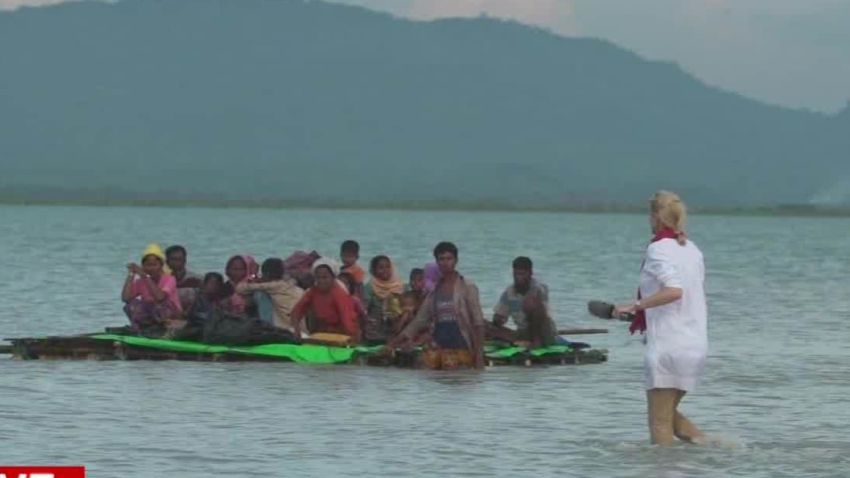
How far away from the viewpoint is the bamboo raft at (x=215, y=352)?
21062 mm

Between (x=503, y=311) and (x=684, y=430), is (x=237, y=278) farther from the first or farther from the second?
(x=684, y=430)

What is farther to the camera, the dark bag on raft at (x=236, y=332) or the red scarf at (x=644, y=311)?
the dark bag on raft at (x=236, y=332)

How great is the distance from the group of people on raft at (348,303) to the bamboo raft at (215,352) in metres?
0.15

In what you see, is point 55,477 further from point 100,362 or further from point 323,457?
point 100,362

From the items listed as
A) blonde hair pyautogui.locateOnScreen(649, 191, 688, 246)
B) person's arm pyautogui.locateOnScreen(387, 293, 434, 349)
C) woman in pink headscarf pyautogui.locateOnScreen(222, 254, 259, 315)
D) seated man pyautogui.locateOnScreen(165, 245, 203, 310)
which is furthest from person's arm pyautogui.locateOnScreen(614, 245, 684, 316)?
seated man pyautogui.locateOnScreen(165, 245, 203, 310)

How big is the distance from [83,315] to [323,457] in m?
18.0

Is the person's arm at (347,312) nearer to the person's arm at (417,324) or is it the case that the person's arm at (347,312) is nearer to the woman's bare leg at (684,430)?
the person's arm at (417,324)

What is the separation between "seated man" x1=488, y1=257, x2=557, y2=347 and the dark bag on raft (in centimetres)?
198

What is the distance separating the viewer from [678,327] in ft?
44.2

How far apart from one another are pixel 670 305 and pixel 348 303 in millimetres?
7940

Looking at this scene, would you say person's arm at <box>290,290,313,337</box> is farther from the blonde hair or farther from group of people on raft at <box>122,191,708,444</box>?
the blonde hair

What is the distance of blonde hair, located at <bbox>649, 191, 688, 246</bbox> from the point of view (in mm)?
13344

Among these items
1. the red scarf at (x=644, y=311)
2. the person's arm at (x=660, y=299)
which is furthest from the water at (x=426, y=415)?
the person's arm at (x=660, y=299)

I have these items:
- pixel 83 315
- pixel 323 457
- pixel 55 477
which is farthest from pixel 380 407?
pixel 83 315
